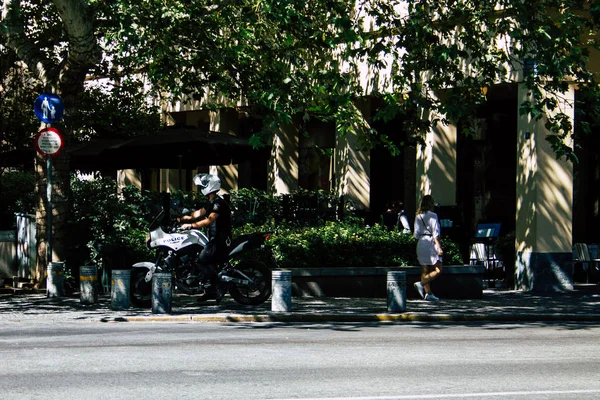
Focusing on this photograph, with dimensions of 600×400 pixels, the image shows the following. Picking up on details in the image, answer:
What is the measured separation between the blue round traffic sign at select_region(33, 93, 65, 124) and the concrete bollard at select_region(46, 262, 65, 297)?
2399 mm

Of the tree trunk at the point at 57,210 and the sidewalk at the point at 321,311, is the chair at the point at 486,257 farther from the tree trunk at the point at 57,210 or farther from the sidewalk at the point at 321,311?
the tree trunk at the point at 57,210

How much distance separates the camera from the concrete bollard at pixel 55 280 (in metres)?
19.2

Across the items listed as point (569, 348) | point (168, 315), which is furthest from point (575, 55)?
point (168, 315)

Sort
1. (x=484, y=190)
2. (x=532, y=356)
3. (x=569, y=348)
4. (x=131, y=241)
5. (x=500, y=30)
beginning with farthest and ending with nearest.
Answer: (x=484, y=190), (x=131, y=241), (x=500, y=30), (x=569, y=348), (x=532, y=356)

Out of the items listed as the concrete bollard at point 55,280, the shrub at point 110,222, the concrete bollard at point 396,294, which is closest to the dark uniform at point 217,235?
the concrete bollard at point 396,294

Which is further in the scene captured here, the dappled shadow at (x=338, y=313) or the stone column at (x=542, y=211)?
the stone column at (x=542, y=211)

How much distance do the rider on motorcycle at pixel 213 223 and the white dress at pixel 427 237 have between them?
3439mm

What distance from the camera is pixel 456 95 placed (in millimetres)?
17984

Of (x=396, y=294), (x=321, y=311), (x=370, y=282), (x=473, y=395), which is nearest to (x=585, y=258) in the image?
(x=370, y=282)

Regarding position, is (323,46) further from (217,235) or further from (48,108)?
(48,108)

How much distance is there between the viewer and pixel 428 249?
18812 mm

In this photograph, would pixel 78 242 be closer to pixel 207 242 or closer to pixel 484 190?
pixel 207 242

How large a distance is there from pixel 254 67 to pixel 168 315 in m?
6.95

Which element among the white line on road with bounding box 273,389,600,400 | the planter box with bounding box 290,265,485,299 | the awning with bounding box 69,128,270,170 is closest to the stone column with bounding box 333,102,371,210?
the awning with bounding box 69,128,270,170
